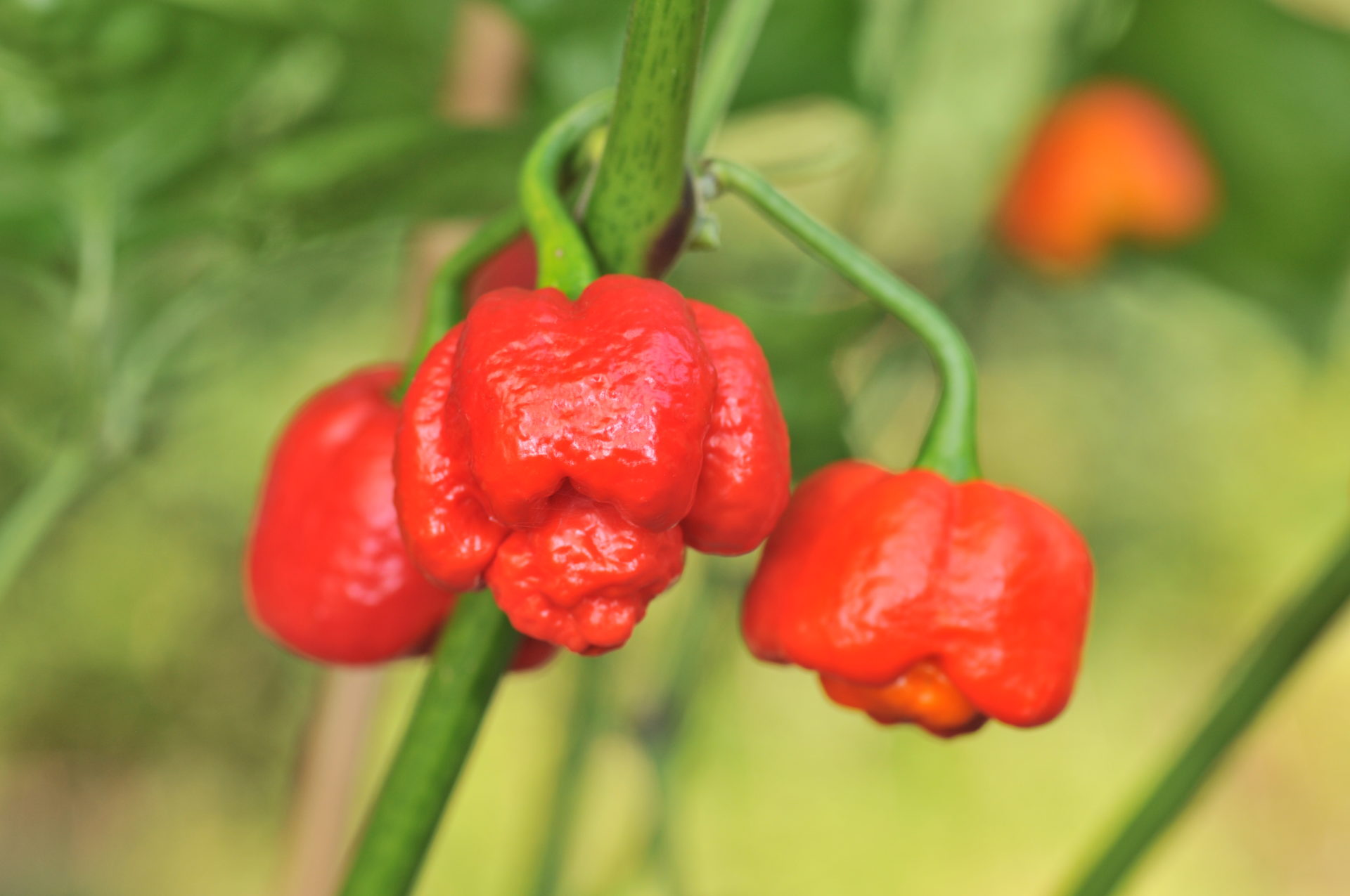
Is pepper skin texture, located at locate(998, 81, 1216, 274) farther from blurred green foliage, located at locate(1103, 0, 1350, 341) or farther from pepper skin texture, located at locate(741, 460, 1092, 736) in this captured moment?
pepper skin texture, located at locate(741, 460, 1092, 736)

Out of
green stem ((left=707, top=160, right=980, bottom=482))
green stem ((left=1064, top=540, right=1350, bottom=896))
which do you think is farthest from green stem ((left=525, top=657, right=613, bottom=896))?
green stem ((left=707, top=160, right=980, bottom=482))

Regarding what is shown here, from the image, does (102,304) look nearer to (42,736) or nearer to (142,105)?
(142,105)

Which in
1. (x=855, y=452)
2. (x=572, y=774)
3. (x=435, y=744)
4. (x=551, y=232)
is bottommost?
(x=572, y=774)

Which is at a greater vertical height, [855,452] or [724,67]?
[724,67]

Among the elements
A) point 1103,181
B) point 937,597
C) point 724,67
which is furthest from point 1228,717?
point 1103,181

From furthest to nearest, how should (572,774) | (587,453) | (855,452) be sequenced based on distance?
(572,774) → (855,452) → (587,453)

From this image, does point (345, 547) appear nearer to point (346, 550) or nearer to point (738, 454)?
point (346, 550)
